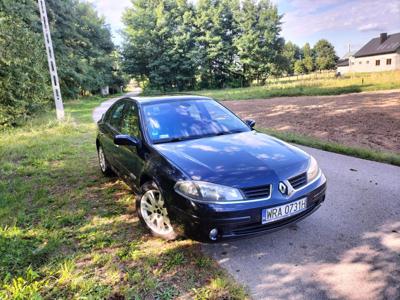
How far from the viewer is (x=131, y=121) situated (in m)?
4.09

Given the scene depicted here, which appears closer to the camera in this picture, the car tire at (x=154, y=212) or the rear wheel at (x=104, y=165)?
the car tire at (x=154, y=212)

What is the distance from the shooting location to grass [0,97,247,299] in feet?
8.17

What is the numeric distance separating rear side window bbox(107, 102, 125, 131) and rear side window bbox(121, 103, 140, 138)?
7.8 inches

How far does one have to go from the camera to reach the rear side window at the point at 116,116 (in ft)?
15.1

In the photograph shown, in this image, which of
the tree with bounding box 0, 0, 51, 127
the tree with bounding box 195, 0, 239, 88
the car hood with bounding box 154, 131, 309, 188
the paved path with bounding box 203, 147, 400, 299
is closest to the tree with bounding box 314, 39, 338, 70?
the tree with bounding box 195, 0, 239, 88

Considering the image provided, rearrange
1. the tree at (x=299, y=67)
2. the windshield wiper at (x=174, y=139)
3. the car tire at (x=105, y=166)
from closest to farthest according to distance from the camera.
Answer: the windshield wiper at (x=174, y=139) → the car tire at (x=105, y=166) → the tree at (x=299, y=67)

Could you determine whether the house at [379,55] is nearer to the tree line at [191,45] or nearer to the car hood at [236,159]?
the tree line at [191,45]

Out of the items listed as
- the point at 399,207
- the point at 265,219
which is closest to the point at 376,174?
the point at 399,207

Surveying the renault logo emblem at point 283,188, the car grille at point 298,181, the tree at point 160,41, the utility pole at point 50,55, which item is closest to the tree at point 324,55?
the tree at point 160,41

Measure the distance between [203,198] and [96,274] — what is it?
121 centimetres

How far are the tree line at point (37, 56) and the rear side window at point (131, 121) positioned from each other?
922 cm

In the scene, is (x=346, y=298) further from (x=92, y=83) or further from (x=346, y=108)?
(x=92, y=83)

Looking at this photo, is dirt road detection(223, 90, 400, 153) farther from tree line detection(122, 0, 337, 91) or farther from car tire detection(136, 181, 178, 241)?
tree line detection(122, 0, 337, 91)

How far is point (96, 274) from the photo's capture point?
271 cm
